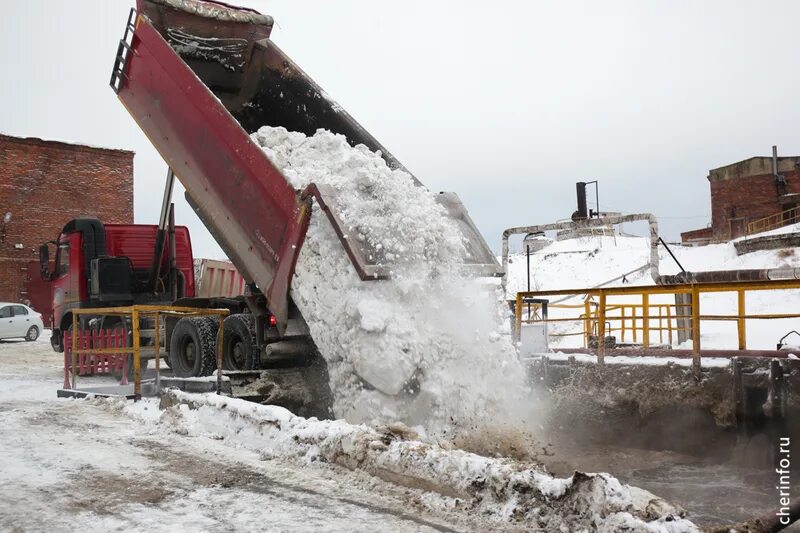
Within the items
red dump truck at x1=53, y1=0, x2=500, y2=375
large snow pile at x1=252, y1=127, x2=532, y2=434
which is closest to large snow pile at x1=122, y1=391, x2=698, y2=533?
large snow pile at x1=252, y1=127, x2=532, y2=434

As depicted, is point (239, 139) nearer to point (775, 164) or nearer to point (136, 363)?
point (136, 363)

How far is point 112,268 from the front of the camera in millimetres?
12055

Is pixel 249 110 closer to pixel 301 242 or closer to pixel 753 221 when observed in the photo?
pixel 301 242

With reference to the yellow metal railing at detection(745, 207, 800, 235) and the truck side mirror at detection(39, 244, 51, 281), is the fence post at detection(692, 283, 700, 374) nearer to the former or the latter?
the truck side mirror at detection(39, 244, 51, 281)

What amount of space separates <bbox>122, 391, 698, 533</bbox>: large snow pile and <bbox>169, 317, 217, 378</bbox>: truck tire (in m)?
2.91

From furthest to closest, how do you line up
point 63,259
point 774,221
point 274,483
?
point 774,221
point 63,259
point 274,483

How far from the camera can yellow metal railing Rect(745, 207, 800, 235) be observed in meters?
35.5

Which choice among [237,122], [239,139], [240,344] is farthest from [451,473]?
[240,344]

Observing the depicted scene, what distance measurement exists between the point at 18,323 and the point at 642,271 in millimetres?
24216

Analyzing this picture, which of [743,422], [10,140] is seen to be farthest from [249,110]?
[10,140]

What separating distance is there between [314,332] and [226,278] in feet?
22.0

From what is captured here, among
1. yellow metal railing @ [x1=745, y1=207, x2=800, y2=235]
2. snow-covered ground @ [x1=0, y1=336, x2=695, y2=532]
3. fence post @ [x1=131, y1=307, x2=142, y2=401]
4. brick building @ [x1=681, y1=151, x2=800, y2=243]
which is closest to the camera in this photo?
snow-covered ground @ [x1=0, y1=336, x2=695, y2=532]

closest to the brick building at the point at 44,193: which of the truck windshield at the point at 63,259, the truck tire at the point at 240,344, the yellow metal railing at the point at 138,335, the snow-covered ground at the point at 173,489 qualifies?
the truck windshield at the point at 63,259

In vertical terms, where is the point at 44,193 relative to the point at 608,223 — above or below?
above
